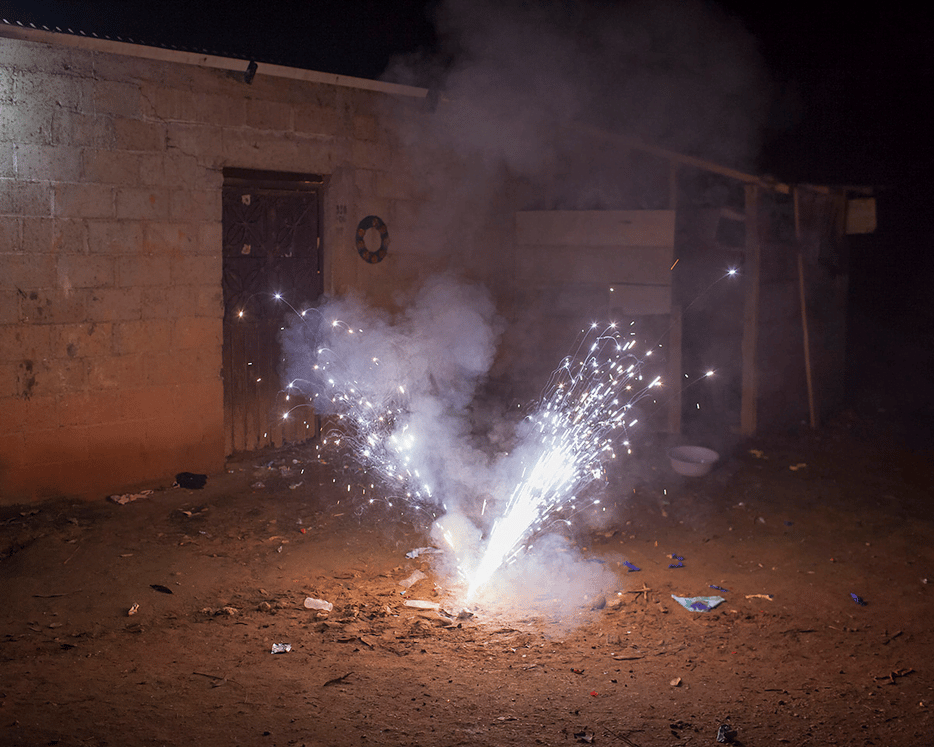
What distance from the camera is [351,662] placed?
448 centimetres

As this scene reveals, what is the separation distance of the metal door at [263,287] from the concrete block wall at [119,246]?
0.24 m

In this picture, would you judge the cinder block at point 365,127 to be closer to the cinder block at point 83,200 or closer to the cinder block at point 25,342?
the cinder block at point 83,200

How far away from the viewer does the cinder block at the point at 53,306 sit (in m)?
6.55

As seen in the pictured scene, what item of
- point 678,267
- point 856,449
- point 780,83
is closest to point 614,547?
point 678,267

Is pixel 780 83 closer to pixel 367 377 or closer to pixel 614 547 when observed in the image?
pixel 367 377

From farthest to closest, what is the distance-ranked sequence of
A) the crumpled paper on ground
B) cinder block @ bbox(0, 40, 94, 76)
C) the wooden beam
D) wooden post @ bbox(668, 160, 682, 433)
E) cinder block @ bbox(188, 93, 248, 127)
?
the wooden beam
wooden post @ bbox(668, 160, 682, 433)
cinder block @ bbox(188, 93, 248, 127)
cinder block @ bbox(0, 40, 94, 76)
the crumpled paper on ground

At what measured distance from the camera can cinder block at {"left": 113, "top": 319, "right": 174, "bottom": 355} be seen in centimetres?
707

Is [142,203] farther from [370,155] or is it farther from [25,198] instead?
[370,155]

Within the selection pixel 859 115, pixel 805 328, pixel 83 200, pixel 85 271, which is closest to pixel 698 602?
pixel 85 271

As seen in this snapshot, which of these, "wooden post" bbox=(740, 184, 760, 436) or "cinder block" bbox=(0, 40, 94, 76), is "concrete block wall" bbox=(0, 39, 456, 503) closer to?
"cinder block" bbox=(0, 40, 94, 76)

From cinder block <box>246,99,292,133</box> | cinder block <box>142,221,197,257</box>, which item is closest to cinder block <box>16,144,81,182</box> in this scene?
cinder block <box>142,221,197,257</box>

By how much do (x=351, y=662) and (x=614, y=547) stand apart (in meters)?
2.59

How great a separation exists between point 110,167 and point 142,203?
1.26 feet

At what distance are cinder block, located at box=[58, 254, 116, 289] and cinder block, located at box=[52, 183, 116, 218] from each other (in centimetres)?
35
